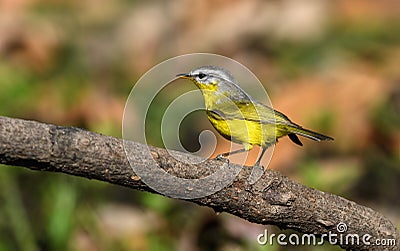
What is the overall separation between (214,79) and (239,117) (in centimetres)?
11

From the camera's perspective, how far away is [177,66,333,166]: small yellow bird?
7.39 feet

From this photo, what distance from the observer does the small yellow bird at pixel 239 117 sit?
2.25 m

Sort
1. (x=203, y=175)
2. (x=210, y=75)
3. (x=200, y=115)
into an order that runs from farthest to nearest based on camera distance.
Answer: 1. (x=200, y=115)
2. (x=210, y=75)
3. (x=203, y=175)

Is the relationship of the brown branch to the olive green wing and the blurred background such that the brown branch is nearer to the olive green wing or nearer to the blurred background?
the olive green wing

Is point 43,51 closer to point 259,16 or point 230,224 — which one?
point 259,16

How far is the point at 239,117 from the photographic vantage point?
226 cm

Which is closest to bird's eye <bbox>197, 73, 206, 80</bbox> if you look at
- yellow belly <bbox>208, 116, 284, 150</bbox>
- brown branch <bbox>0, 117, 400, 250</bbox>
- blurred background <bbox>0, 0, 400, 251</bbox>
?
yellow belly <bbox>208, 116, 284, 150</bbox>

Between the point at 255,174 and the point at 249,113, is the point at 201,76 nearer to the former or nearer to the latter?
the point at 249,113

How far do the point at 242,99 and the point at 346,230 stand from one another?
0.39m

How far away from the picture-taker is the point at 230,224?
309 cm

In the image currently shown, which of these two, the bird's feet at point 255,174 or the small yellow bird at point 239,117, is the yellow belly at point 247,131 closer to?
the small yellow bird at point 239,117

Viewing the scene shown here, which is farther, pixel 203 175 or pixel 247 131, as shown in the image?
pixel 247 131

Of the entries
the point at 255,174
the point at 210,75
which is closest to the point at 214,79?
the point at 210,75

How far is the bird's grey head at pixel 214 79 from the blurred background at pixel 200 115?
0.81 meters
